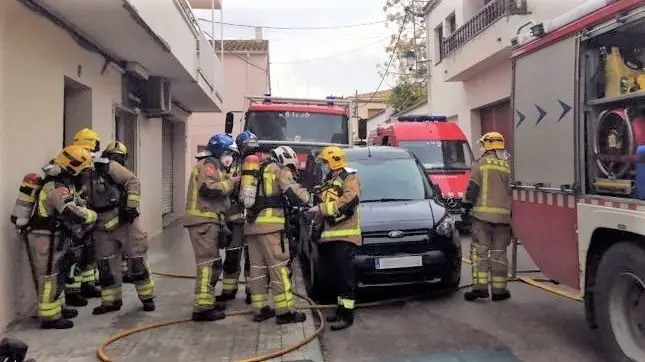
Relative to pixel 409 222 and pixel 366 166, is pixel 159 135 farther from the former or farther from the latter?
pixel 409 222

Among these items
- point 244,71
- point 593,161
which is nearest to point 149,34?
point 593,161

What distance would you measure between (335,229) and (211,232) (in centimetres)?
130

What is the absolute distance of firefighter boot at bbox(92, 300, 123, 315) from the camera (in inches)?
255

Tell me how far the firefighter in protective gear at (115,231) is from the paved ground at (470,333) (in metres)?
2.20

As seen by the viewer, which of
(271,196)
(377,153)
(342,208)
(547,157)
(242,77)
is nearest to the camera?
(547,157)

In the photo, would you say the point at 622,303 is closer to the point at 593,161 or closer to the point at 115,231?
the point at 593,161

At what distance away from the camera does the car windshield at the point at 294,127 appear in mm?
11719

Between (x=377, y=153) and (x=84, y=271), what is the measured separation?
4007 millimetres

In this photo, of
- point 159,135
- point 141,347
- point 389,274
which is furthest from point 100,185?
point 159,135

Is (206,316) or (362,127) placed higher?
(362,127)

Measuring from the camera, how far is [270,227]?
594 centimetres

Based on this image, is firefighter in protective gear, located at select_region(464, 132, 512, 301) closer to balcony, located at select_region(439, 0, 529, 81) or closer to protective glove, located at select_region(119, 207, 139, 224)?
protective glove, located at select_region(119, 207, 139, 224)

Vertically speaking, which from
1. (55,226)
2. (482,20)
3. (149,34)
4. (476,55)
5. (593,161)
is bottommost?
(55,226)

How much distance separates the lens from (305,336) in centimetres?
555
